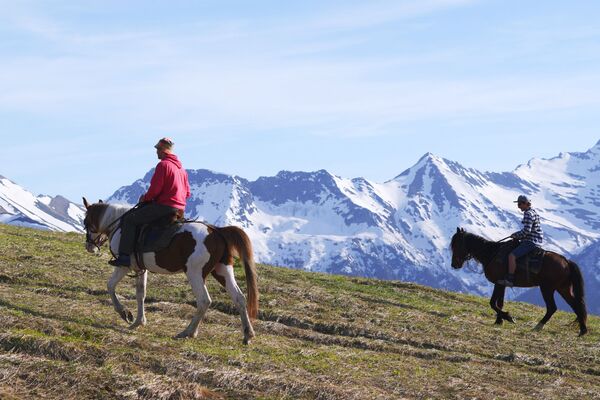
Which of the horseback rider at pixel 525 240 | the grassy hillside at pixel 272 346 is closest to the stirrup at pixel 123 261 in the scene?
the grassy hillside at pixel 272 346

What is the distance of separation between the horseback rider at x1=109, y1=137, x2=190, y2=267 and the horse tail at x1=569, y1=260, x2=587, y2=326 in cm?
1436

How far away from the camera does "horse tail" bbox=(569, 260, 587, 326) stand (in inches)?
1013

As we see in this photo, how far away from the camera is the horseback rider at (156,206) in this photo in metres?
18.4

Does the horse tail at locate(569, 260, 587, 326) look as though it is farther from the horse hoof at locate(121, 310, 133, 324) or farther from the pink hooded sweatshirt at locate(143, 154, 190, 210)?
the horse hoof at locate(121, 310, 133, 324)

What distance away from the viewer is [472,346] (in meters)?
20.6

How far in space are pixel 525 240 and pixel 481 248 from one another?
166cm

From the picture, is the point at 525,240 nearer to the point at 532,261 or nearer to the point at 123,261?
the point at 532,261

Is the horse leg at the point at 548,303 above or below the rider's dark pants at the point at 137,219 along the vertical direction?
below

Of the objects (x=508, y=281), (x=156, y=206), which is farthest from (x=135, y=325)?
(x=508, y=281)

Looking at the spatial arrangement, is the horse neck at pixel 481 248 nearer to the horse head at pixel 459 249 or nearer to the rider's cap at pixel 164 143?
the horse head at pixel 459 249

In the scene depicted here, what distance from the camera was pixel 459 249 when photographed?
28109 millimetres

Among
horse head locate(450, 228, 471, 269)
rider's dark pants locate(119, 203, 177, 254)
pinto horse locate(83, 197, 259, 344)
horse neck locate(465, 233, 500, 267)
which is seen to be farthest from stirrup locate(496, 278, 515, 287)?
rider's dark pants locate(119, 203, 177, 254)

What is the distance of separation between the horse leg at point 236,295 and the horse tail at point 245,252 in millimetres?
290

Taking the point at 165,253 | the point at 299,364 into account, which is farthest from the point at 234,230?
the point at 299,364
